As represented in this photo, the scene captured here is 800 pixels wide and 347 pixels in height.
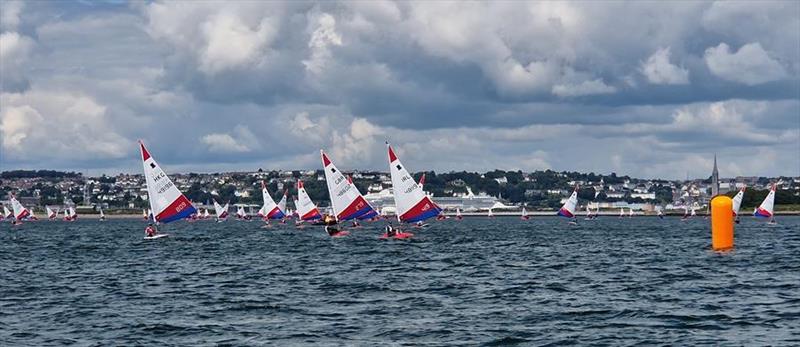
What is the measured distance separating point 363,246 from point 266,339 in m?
54.0

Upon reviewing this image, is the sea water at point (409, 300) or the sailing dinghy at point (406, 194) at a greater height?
the sailing dinghy at point (406, 194)

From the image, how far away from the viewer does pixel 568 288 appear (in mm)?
45969

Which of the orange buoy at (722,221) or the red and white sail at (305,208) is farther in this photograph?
the red and white sail at (305,208)

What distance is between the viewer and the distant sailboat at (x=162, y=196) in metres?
91.4

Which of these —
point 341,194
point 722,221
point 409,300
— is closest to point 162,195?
point 341,194

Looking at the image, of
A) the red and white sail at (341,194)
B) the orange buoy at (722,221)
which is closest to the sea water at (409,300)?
the orange buoy at (722,221)

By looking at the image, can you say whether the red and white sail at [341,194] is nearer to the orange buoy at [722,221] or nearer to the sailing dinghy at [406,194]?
the sailing dinghy at [406,194]

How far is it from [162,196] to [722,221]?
46976 millimetres

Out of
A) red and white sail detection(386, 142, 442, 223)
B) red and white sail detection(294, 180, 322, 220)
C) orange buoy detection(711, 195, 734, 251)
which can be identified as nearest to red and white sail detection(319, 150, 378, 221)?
red and white sail detection(386, 142, 442, 223)

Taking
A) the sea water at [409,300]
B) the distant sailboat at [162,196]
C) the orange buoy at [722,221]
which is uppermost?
the distant sailboat at [162,196]

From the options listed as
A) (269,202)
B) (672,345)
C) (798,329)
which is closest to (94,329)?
(672,345)

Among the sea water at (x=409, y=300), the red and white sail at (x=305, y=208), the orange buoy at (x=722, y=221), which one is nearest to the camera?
the sea water at (x=409, y=300)

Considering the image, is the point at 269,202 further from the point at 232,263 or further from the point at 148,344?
the point at 148,344

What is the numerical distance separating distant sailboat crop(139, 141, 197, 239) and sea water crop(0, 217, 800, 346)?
2080 cm
